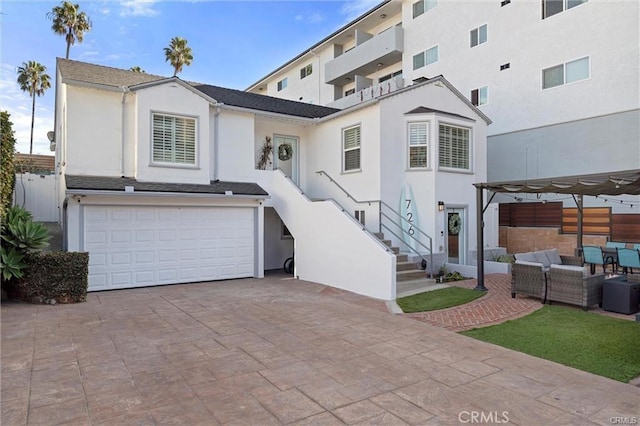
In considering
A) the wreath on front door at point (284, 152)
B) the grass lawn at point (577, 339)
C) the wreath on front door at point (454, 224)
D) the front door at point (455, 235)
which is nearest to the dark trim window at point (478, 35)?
the front door at point (455, 235)

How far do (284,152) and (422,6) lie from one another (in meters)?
14.3

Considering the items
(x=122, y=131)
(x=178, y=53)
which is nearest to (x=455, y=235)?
(x=122, y=131)

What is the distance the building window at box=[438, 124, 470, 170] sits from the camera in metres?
13.3

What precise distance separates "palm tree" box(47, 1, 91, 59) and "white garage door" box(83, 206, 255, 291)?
89.5ft

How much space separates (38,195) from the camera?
58.3 feet

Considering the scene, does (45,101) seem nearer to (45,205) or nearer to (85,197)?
(45,205)

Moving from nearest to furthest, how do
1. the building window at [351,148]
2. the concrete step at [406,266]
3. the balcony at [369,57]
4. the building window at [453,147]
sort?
the concrete step at [406,266]
the building window at [453,147]
the building window at [351,148]
the balcony at [369,57]

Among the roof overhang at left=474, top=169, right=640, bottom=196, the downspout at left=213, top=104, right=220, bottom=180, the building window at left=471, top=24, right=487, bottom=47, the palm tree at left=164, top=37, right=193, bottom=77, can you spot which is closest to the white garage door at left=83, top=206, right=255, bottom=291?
the downspout at left=213, top=104, right=220, bottom=180

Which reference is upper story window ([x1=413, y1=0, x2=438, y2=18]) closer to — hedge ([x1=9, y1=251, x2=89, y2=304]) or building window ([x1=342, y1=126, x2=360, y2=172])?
building window ([x1=342, y1=126, x2=360, y2=172])

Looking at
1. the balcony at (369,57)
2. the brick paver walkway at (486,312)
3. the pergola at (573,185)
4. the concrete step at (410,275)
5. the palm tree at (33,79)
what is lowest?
the brick paver walkway at (486,312)

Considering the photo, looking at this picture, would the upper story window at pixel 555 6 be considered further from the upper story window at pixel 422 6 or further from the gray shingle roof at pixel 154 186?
the gray shingle roof at pixel 154 186

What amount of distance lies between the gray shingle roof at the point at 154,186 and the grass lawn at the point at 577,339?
846cm

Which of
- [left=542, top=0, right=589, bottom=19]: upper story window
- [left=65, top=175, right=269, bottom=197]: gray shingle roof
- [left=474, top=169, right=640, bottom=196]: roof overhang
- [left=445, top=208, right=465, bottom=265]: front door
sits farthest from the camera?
[left=542, top=0, right=589, bottom=19]: upper story window

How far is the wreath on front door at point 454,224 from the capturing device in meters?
13.6
